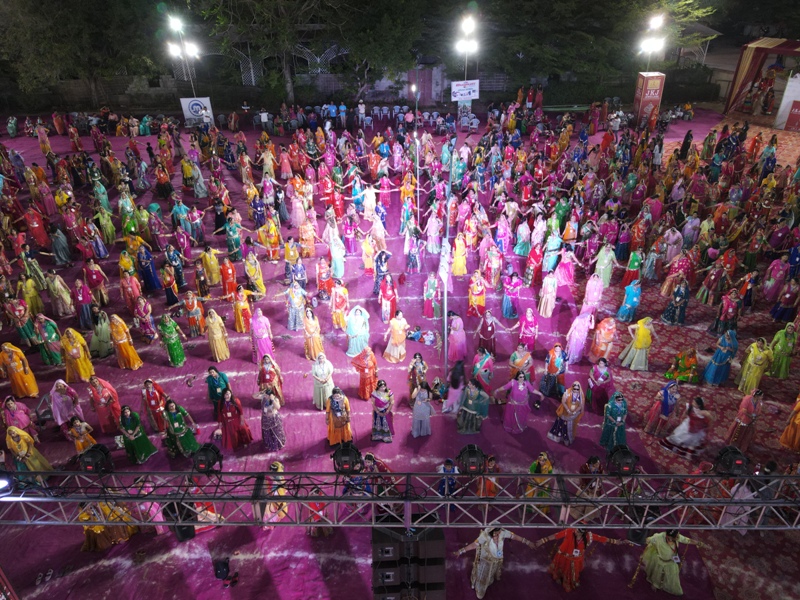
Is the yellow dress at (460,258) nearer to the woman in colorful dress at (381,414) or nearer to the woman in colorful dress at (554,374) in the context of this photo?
the woman in colorful dress at (554,374)

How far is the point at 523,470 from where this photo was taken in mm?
8781

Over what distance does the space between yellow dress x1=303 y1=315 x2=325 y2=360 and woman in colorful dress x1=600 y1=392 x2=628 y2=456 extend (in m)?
5.12

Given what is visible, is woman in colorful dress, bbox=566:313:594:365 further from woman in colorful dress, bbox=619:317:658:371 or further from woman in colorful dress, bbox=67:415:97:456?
woman in colorful dress, bbox=67:415:97:456

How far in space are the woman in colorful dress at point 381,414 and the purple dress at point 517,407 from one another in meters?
1.91

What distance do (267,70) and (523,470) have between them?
24.5 metres

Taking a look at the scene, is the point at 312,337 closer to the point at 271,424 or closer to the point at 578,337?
the point at 271,424

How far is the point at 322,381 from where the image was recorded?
950 centimetres

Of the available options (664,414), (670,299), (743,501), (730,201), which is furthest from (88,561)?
(730,201)

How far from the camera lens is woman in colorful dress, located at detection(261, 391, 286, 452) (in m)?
8.63

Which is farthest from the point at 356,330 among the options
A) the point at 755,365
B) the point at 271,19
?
the point at 271,19

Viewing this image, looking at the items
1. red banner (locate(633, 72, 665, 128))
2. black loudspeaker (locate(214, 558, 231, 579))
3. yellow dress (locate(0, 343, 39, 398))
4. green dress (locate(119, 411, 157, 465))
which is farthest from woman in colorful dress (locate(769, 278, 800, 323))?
yellow dress (locate(0, 343, 39, 398))

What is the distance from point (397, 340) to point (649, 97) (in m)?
18.4

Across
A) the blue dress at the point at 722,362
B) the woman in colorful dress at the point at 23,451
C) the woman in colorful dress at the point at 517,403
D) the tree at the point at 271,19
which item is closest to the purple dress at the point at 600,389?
the woman in colorful dress at the point at 517,403

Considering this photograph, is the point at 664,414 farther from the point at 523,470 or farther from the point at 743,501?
the point at 743,501
